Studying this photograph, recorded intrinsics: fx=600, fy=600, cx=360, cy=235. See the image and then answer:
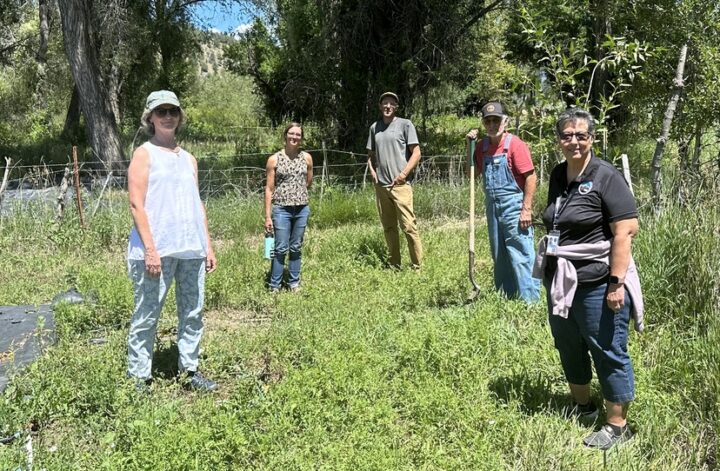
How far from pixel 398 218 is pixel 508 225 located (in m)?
2.01

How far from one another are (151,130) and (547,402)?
297 centimetres

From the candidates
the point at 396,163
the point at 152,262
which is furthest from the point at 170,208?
the point at 396,163

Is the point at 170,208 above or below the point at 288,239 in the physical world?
above

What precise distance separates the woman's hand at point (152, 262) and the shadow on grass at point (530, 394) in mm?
2188

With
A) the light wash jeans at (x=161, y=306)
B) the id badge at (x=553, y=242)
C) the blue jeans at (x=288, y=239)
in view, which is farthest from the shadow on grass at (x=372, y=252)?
the id badge at (x=553, y=242)

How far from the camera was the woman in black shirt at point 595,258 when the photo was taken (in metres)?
2.97

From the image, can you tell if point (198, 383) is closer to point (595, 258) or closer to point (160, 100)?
point (160, 100)

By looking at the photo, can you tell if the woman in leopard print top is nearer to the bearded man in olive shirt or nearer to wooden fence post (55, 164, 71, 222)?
the bearded man in olive shirt

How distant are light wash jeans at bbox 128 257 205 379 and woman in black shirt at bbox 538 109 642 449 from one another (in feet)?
7.38

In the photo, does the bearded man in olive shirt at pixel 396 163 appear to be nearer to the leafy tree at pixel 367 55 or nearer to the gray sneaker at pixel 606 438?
the gray sneaker at pixel 606 438

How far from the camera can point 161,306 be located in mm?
3883

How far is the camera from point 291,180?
623 cm

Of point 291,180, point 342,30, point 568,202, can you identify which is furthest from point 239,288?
point 342,30

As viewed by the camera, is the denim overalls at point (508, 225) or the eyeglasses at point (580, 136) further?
the denim overalls at point (508, 225)
